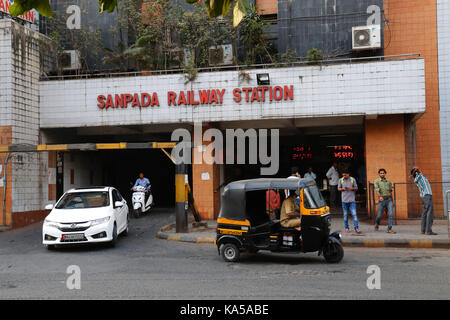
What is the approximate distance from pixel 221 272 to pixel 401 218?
9.45 meters

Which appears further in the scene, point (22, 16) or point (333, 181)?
point (333, 181)

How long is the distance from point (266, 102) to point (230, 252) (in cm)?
766

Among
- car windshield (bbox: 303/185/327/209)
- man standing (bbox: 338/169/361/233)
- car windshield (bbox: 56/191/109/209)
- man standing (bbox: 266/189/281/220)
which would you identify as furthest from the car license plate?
man standing (bbox: 338/169/361/233)

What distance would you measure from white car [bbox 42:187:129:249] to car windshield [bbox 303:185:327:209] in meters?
5.21

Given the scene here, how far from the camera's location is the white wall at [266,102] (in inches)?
592

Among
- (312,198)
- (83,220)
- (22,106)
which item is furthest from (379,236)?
(22,106)

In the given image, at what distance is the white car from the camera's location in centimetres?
1123

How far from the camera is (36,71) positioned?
17.0m

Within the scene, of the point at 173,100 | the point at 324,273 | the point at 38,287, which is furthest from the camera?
the point at 173,100

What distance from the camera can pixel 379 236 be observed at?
39.5 feet

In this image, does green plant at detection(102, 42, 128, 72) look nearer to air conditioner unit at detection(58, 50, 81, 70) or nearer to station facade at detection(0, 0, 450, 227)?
station facade at detection(0, 0, 450, 227)

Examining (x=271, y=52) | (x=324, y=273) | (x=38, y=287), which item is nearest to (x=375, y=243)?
(x=324, y=273)

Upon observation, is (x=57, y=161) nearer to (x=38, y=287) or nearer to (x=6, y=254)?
(x=6, y=254)

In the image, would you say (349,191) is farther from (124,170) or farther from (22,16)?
(124,170)
